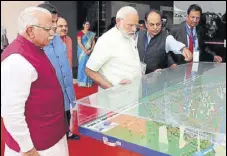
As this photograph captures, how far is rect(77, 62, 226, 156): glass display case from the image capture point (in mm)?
1280

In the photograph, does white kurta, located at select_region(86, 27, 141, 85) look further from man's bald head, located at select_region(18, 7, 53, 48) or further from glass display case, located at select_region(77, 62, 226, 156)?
man's bald head, located at select_region(18, 7, 53, 48)

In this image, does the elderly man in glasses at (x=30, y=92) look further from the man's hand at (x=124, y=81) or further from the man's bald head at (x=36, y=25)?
the man's hand at (x=124, y=81)

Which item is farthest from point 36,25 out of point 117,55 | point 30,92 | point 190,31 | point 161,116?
point 190,31

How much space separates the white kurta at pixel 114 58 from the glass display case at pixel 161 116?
11 cm

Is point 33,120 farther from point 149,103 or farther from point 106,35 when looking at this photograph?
point 106,35

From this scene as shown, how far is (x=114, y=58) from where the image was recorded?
209 centimetres

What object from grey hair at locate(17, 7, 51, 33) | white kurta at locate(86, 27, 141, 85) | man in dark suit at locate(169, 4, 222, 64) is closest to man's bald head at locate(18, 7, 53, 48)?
grey hair at locate(17, 7, 51, 33)

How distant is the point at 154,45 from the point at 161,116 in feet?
4.06

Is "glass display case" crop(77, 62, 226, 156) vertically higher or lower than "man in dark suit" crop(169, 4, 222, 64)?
lower

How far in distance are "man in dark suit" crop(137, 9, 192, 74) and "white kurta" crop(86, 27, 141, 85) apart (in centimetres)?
47

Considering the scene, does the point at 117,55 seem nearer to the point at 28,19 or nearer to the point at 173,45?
the point at 173,45

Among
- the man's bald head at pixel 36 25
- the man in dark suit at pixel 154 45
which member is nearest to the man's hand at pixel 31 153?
the man's bald head at pixel 36 25

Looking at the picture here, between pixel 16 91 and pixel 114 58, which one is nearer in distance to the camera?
pixel 16 91

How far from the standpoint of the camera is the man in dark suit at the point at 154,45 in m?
2.55
